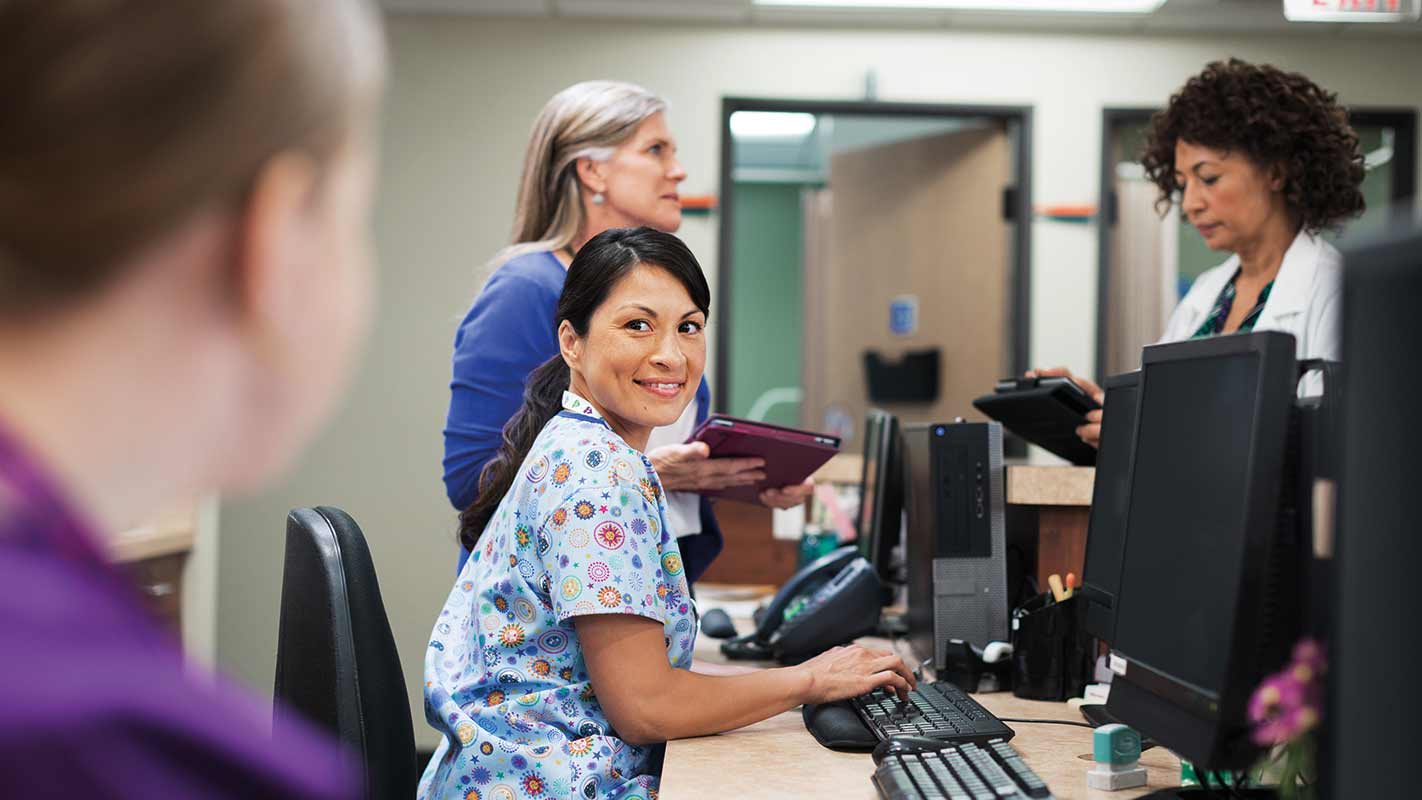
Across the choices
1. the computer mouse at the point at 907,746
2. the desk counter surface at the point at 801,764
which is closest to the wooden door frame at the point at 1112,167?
the desk counter surface at the point at 801,764

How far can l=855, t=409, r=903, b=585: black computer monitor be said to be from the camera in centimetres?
242

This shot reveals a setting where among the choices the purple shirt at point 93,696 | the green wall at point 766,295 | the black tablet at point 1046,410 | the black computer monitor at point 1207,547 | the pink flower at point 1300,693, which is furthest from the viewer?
the green wall at point 766,295

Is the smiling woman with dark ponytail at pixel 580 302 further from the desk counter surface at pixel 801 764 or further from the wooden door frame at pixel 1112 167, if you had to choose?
the wooden door frame at pixel 1112 167

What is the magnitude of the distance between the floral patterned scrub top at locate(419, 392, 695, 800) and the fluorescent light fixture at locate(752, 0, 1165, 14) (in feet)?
11.0

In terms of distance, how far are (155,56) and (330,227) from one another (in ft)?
0.35

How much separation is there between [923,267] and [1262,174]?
2.42 metres

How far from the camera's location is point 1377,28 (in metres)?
4.58

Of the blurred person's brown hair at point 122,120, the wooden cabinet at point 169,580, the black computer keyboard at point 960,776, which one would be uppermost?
the blurred person's brown hair at point 122,120

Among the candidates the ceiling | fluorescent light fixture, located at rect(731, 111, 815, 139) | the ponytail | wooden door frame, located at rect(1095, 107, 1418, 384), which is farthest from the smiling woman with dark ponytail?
fluorescent light fixture, located at rect(731, 111, 815, 139)

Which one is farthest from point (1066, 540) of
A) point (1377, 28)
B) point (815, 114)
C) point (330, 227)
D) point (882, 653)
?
point (1377, 28)

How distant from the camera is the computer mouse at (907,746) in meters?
1.26

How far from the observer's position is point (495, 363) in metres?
1.89

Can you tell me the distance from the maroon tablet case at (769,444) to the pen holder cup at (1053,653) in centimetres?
38

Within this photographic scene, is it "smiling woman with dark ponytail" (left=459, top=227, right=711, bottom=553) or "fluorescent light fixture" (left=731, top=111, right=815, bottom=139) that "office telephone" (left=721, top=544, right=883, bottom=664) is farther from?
"fluorescent light fixture" (left=731, top=111, right=815, bottom=139)
